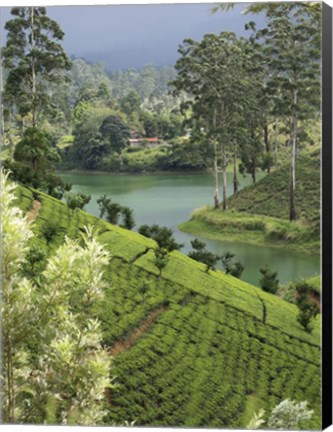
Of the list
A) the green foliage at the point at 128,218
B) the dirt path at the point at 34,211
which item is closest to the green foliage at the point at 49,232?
the dirt path at the point at 34,211

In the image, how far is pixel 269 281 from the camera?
19.4 feet

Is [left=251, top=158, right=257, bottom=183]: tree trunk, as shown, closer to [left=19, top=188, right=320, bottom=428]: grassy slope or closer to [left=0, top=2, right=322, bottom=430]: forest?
[left=0, top=2, right=322, bottom=430]: forest

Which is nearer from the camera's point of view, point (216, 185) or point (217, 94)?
point (216, 185)

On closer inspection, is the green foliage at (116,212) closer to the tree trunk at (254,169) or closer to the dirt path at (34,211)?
the dirt path at (34,211)

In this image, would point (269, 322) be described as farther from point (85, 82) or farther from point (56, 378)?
point (85, 82)

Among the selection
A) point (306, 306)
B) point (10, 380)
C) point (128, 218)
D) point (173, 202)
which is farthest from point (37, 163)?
point (306, 306)

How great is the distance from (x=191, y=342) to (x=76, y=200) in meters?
1.47

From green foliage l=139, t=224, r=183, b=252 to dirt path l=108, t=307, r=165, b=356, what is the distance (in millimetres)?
513

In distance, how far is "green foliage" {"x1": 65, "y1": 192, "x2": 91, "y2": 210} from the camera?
6.07 m

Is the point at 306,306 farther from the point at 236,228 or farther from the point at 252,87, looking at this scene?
the point at 252,87

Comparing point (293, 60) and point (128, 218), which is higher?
point (293, 60)

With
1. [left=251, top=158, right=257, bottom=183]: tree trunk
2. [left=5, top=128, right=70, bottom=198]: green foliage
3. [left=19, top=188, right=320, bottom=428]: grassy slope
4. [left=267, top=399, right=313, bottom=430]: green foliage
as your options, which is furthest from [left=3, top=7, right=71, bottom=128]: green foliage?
[left=267, top=399, right=313, bottom=430]: green foliage

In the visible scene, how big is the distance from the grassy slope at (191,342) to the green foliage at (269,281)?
0.18 feet

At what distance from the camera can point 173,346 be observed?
229 inches
